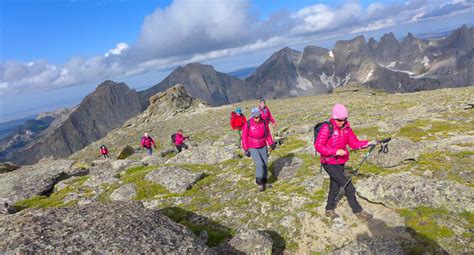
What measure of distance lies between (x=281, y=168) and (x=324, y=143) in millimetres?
7012

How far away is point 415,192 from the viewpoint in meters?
11.2

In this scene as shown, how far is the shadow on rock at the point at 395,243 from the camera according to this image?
8594 millimetres

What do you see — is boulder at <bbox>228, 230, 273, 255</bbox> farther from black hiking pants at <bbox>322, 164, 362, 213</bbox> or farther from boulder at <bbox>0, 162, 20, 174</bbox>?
boulder at <bbox>0, 162, 20, 174</bbox>

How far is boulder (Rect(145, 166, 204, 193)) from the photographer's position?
17.4 m

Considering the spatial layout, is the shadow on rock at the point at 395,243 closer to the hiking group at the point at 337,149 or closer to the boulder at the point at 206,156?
the hiking group at the point at 337,149

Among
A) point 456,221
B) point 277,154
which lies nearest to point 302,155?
point 277,154

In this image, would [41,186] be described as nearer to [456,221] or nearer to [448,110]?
[456,221]

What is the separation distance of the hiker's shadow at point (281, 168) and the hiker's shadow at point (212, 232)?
4.91 meters

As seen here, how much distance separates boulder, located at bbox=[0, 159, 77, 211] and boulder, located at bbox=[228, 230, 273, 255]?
1729 centimetres

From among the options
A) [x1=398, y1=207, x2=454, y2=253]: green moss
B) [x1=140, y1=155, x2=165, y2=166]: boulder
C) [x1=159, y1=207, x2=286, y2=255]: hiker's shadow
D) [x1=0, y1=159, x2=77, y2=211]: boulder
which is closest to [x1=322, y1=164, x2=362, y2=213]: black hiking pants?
[x1=398, y1=207, x2=454, y2=253]: green moss

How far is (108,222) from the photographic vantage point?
27.8 ft

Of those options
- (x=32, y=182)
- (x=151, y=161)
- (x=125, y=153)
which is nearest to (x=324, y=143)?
(x=151, y=161)

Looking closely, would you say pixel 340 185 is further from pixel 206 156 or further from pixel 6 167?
pixel 6 167

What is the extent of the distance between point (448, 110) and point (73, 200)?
1229 inches
